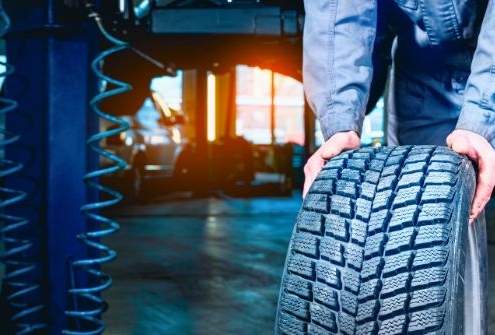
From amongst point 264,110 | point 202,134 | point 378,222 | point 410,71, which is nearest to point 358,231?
point 378,222

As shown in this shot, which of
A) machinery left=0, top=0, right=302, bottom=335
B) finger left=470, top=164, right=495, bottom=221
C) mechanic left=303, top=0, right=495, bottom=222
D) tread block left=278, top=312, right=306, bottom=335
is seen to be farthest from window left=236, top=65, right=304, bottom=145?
tread block left=278, top=312, right=306, bottom=335

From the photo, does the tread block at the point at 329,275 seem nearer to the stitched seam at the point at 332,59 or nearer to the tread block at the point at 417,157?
the tread block at the point at 417,157

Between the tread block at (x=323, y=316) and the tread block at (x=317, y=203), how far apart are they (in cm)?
17

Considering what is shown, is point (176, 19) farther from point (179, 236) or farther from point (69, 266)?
point (179, 236)

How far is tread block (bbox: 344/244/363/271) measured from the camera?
1292 millimetres

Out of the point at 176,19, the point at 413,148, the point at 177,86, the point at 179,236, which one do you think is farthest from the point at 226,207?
the point at 177,86

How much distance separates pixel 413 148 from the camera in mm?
1449

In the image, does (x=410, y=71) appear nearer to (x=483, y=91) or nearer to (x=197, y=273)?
(x=483, y=91)

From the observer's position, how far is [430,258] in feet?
4.10

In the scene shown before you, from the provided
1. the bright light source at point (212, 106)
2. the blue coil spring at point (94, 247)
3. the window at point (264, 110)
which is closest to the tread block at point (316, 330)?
the blue coil spring at point (94, 247)

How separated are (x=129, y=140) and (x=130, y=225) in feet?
10.0

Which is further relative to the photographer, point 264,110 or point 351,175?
point 264,110

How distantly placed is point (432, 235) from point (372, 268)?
4.4 inches

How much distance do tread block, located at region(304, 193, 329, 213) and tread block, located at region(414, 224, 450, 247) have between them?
0.58 feet
